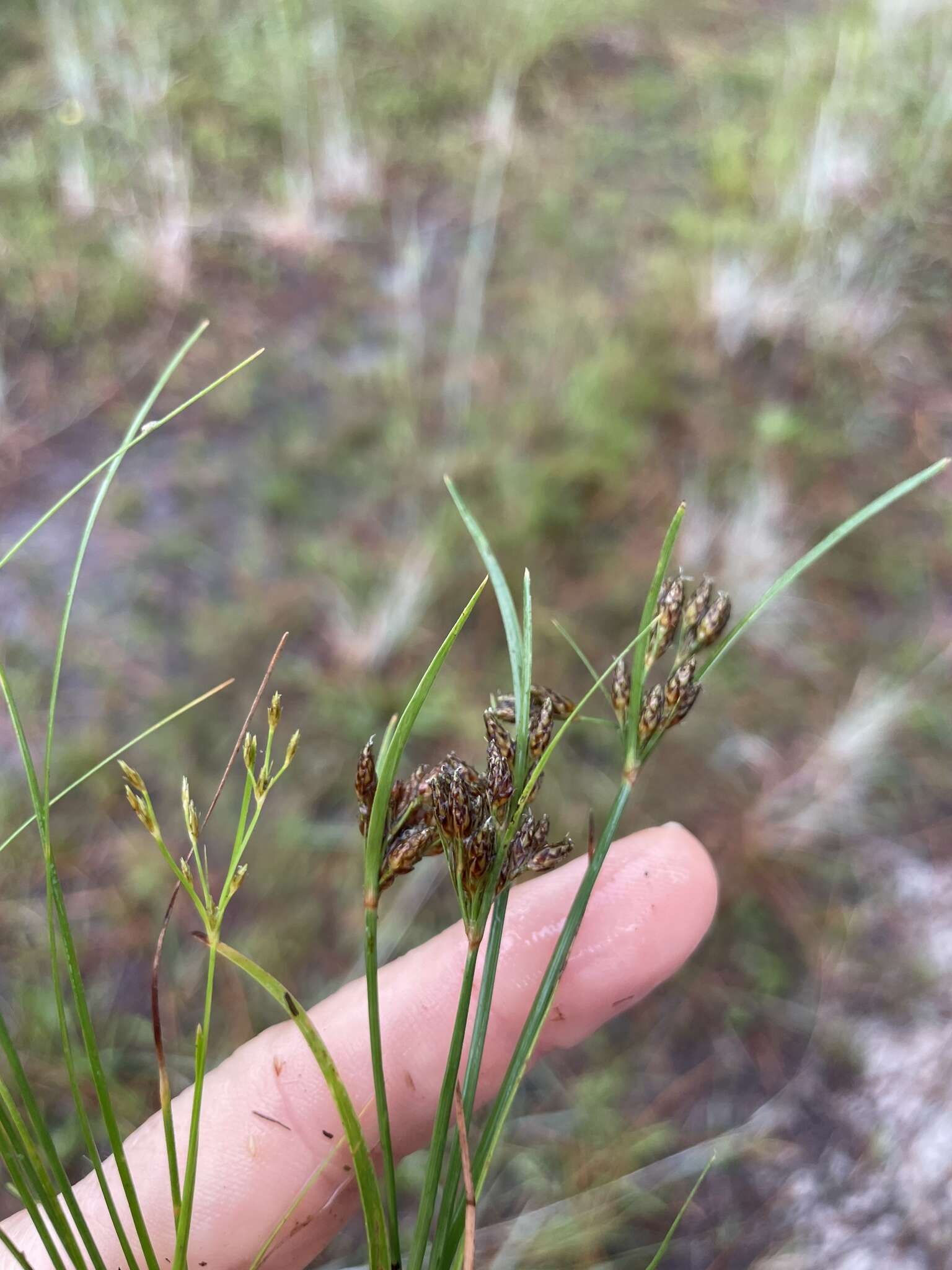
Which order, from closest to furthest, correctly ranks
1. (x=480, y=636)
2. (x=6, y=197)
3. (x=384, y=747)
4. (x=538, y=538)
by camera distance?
(x=384, y=747) < (x=480, y=636) < (x=538, y=538) < (x=6, y=197)

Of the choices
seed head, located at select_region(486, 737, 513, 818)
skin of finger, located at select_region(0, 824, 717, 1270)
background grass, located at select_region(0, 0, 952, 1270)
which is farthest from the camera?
background grass, located at select_region(0, 0, 952, 1270)

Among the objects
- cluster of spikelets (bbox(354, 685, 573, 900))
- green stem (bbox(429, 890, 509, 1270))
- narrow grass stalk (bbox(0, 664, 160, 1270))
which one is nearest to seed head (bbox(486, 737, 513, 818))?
cluster of spikelets (bbox(354, 685, 573, 900))

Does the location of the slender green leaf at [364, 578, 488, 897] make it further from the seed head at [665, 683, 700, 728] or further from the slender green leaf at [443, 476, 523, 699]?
the seed head at [665, 683, 700, 728]

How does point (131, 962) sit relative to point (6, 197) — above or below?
below

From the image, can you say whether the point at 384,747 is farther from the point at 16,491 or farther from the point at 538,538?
the point at 16,491

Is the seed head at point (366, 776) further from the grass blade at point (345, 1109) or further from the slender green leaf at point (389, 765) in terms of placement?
the grass blade at point (345, 1109)

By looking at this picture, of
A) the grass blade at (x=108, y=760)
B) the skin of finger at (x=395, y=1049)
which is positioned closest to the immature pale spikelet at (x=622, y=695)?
the grass blade at (x=108, y=760)

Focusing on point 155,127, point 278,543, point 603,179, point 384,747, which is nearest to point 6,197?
point 155,127
